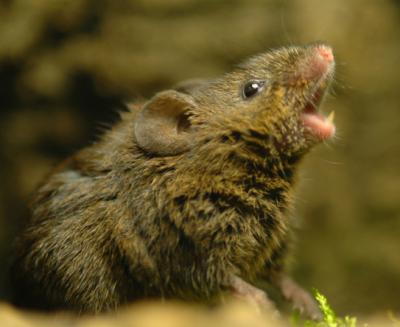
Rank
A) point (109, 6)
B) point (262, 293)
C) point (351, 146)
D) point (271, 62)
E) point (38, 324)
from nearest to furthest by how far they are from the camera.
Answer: point (38, 324) → point (262, 293) → point (271, 62) → point (109, 6) → point (351, 146)

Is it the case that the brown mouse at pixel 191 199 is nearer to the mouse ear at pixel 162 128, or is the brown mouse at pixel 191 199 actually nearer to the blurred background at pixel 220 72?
the mouse ear at pixel 162 128

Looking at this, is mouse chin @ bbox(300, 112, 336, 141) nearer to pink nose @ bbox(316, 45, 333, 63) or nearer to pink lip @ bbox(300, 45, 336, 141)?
pink lip @ bbox(300, 45, 336, 141)

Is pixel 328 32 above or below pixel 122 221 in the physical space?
above

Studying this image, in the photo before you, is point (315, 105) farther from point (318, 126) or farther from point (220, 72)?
point (220, 72)

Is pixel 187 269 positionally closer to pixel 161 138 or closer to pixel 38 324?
pixel 161 138

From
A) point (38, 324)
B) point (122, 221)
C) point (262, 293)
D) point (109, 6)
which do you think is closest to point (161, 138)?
point (122, 221)

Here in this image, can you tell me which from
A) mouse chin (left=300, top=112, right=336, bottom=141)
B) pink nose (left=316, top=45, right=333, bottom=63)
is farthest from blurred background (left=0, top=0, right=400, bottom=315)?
mouse chin (left=300, top=112, right=336, bottom=141)

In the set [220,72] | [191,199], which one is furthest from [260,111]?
[220,72]
